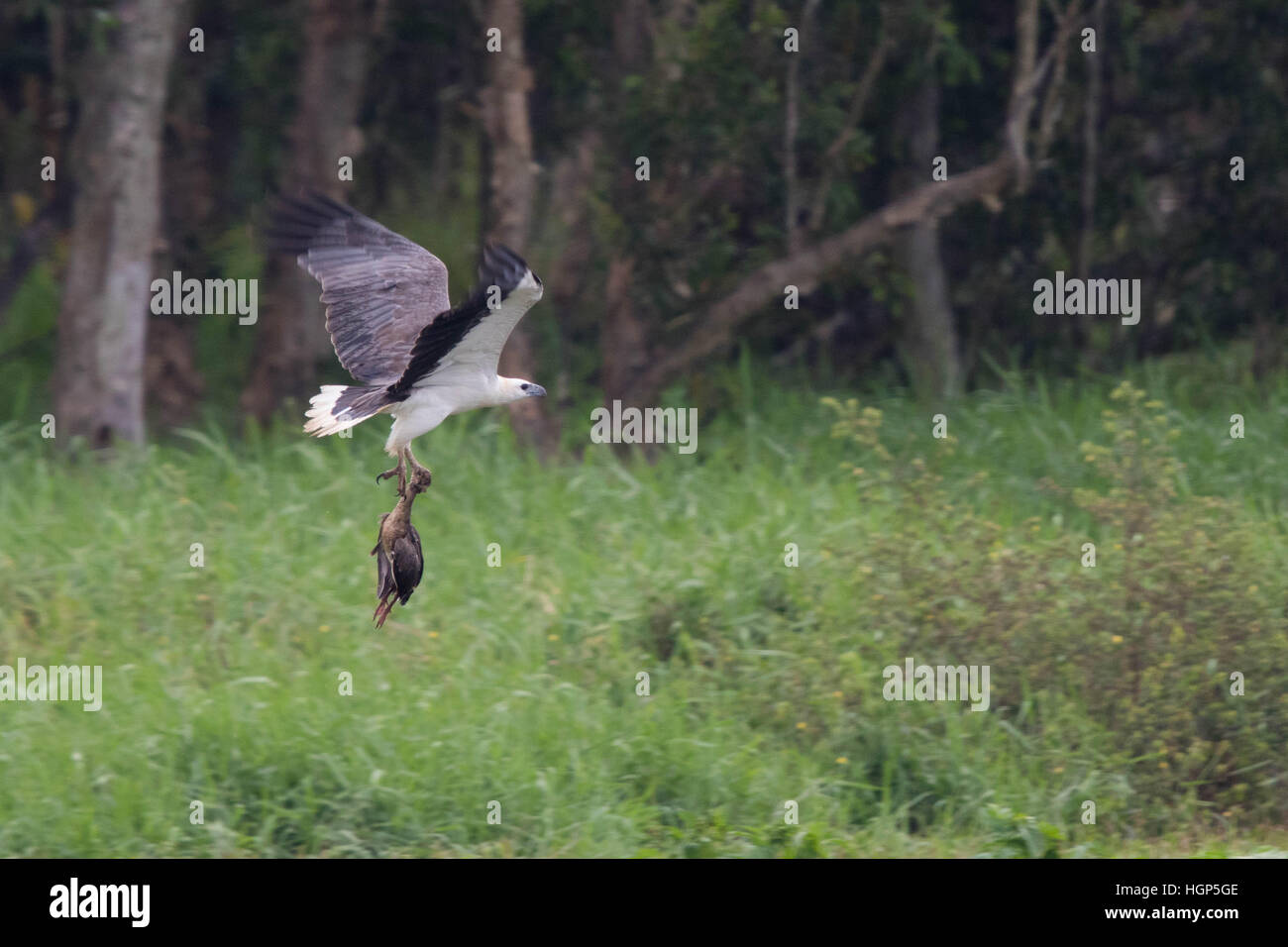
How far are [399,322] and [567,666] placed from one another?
280cm

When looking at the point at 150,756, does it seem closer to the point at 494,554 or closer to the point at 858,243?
the point at 494,554

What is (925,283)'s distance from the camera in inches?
421

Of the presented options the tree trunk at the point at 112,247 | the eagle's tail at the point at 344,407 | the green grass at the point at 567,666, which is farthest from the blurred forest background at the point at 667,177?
the eagle's tail at the point at 344,407

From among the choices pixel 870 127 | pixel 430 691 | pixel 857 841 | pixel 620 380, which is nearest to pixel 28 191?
pixel 620 380

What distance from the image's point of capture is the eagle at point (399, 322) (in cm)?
323

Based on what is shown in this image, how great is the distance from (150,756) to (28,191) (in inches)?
318

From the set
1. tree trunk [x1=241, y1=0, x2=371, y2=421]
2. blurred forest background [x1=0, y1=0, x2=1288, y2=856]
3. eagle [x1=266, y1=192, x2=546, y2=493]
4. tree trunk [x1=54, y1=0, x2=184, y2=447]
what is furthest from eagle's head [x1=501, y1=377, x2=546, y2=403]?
tree trunk [x1=241, y1=0, x2=371, y2=421]

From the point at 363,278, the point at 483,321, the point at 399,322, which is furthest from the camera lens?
the point at 363,278

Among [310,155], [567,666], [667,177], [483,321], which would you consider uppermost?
[310,155]

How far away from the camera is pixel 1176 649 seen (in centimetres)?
678

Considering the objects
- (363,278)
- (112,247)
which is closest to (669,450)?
(112,247)

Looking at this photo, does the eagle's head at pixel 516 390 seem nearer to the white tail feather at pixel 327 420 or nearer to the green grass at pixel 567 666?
the white tail feather at pixel 327 420

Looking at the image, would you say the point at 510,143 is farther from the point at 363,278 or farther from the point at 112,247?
the point at 363,278

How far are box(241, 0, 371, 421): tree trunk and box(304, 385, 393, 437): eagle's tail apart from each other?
6.25 meters
